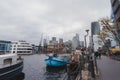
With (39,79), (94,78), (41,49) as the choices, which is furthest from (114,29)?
(41,49)

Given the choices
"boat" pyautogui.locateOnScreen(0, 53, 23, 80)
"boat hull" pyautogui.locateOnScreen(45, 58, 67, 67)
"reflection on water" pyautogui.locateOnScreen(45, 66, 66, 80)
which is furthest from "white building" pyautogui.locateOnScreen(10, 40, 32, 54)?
"boat" pyautogui.locateOnScreen(0, 53, 23, 80)

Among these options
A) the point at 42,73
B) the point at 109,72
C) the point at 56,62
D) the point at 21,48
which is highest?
the point at 21,48

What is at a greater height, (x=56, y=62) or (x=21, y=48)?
(x=21, y=48)

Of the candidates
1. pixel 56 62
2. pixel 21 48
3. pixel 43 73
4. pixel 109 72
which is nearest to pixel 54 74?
pixel 43 73

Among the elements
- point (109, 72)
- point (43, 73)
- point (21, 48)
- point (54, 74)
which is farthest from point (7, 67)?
point (21, 48)

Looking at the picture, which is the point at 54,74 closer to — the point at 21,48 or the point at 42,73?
the point at 42,73

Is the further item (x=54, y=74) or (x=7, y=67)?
(x=54, y=74)

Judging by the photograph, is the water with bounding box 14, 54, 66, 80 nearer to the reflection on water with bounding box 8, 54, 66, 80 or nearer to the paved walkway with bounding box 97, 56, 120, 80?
the reflection on water with bounding box 8, 54, 66, 80

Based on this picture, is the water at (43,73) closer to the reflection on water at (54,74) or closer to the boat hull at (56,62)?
the reflection on water at (54,74)

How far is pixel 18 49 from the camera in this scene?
5625 inches

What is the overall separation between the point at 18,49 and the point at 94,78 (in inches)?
5330

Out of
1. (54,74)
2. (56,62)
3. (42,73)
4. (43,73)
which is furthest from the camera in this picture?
(56,62)

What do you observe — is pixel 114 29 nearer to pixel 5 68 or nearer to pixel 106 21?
pixel 106 21

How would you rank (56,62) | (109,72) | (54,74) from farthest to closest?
(56,62)
(54,74)
(109,72)
